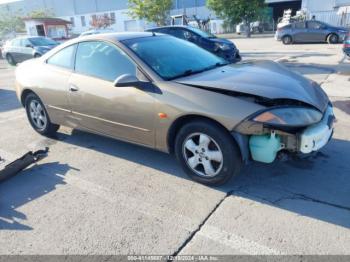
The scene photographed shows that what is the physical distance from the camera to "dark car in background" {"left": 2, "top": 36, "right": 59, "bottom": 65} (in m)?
15.9

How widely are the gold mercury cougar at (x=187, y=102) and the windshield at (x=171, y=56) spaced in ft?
0.05

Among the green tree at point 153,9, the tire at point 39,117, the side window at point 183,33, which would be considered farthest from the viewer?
the green tree at point 153,9

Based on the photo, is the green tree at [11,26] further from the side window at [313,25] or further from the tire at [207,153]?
the tire at [207,153]

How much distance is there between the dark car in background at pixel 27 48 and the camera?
1589cm

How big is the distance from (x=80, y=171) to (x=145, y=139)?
962 mm

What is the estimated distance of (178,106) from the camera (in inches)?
128

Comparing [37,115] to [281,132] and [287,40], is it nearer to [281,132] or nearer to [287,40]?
[281,132]

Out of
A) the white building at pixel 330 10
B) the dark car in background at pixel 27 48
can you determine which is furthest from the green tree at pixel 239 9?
the dark car in background at pixel 27 48

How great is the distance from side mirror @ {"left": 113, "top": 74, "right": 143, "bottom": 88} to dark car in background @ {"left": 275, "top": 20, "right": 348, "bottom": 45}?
1850 centimetres

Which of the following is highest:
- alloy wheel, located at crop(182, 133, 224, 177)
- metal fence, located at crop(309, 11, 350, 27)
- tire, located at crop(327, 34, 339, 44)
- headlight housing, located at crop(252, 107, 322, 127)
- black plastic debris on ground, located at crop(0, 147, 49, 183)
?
metal fence, located at crop(309, 11, 350, 27)

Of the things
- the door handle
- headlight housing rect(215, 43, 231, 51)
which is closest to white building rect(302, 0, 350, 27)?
headlight housing rect(215, 43, 231, 51)

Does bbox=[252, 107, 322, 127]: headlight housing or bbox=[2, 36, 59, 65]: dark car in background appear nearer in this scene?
bbox=[252, 107, 322, 127]: headlight housing

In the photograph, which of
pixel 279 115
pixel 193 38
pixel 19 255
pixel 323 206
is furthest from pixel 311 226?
pixel 193 38

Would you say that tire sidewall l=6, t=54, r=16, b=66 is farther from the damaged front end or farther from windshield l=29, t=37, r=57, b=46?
the damaged front end
